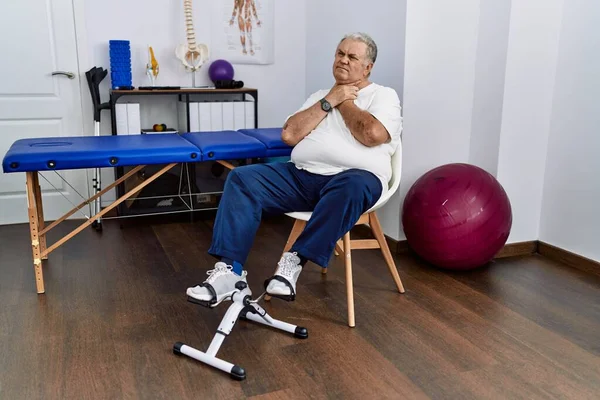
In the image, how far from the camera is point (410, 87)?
2959 millimetres

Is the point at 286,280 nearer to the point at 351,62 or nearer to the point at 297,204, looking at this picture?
the point at 297,204

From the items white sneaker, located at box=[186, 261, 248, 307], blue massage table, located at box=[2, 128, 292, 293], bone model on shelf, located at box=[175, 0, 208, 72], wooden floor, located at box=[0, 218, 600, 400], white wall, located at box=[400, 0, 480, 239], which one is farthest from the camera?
bone model on shelf, located at box=[175, 0, 208, 72]

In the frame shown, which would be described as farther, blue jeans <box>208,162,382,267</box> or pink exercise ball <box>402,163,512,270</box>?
pink exercise ball <box>402,163,512,270</box>

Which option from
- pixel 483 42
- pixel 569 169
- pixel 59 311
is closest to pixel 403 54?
pixel 483 42

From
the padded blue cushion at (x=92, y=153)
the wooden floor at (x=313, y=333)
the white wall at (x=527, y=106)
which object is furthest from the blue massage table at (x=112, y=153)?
the white wall at (x=527, y=106)

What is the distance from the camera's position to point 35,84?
11.7 feet

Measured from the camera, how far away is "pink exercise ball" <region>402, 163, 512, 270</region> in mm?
2662

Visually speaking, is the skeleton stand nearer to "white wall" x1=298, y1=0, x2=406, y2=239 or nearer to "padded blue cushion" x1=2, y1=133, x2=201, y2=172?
"padded blue cushion" x1=2, y1=133, x2=201, y2=172

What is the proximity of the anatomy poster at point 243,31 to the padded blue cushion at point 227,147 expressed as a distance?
1347 mm

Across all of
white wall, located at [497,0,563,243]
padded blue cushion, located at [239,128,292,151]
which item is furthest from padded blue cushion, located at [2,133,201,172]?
white wall, located at [497,0,563,243]

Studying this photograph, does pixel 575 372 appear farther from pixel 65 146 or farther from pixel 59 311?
pixel 65 146

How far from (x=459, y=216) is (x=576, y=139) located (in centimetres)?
81

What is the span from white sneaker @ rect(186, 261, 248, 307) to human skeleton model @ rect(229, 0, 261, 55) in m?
2.40

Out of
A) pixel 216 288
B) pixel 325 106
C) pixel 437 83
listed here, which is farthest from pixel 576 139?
pixel 216 288
